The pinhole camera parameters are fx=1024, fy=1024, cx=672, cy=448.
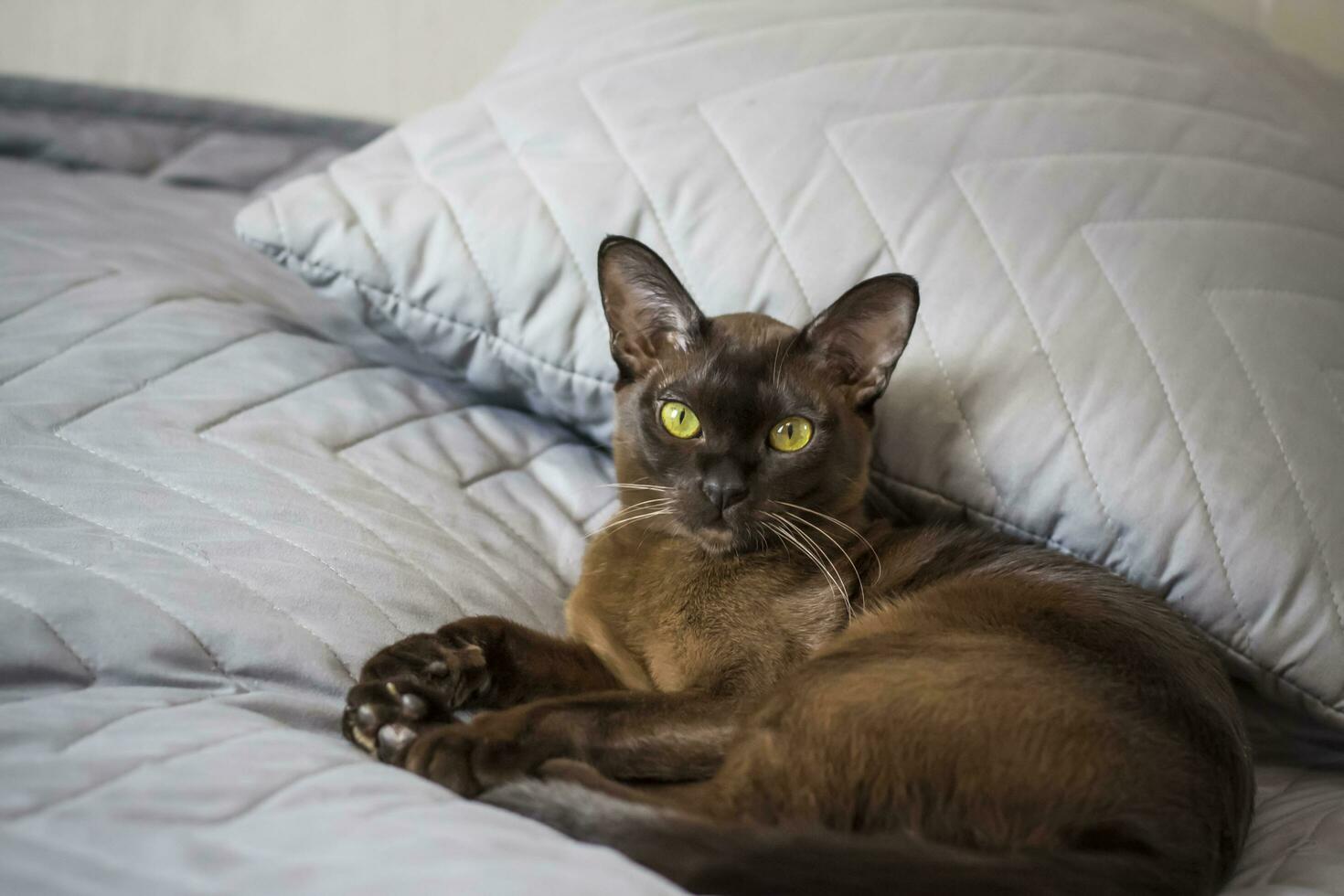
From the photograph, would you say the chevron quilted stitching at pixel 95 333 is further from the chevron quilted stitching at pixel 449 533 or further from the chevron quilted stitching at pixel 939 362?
the chevron quilted stitching at pixel 939 362

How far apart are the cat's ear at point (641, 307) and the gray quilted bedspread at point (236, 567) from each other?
0.22 m

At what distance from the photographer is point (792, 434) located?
1158 millimetres

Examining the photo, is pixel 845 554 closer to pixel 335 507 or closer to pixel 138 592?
pixel 335 507

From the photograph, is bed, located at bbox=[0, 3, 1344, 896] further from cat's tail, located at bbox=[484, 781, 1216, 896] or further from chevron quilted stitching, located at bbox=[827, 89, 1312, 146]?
chevron quilted stitching, located at bbox=[827, 89, 1312, 146]

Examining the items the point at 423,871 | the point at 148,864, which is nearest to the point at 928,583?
the point at 423,871

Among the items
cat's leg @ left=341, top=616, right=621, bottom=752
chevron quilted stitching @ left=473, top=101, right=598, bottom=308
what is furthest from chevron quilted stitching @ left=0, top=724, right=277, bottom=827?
chevron quilted stitching @ left=473, top=101, right=598, bottom=308

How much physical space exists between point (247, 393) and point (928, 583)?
84cm

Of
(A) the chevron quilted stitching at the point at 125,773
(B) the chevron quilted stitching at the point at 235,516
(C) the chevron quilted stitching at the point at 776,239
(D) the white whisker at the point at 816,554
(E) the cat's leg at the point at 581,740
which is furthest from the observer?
(C) the chevron quilted stitching at the point at 776,239

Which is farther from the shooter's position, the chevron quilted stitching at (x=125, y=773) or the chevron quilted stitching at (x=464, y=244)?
the chevron quilted stitching at (x=464, y=244)

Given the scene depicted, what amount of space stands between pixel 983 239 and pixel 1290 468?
42 centimetres

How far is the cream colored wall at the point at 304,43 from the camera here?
205cm

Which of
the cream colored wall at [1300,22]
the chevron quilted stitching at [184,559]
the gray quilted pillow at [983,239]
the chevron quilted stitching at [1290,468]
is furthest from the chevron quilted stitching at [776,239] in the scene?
the cream colored wall at [1300,22]

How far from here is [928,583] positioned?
1122 mm

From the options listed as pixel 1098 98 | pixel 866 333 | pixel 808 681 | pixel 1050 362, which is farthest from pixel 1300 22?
pixel 808 681
